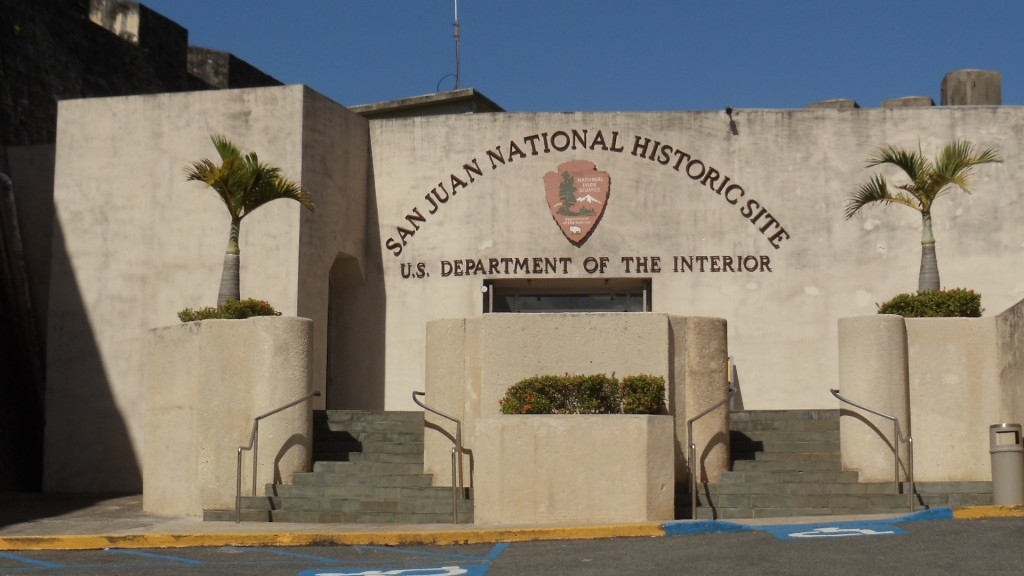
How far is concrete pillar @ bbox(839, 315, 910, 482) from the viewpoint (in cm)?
1558

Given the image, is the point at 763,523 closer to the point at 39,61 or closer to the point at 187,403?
the point at 187,403

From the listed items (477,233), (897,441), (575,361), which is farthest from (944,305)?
(477,233)

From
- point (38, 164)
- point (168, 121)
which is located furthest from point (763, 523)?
point (38, 164)

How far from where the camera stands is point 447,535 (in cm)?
1305

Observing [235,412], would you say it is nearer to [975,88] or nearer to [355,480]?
[355,480]

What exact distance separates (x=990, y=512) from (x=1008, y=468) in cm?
125

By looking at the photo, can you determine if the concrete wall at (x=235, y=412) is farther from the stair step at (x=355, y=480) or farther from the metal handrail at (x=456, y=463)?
the metal handrail at (x=456, y=463)

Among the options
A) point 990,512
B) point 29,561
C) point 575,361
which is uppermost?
point 575,361

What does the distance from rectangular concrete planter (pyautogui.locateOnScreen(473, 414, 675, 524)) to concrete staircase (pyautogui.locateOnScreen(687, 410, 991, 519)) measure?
3.14 feet

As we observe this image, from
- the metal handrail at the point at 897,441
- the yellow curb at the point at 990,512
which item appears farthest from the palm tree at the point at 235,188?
the yellow curb at the point at 990,512

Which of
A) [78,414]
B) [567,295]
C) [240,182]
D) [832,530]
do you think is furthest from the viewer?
[567,295]

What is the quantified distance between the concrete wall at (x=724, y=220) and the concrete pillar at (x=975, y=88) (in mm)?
1158

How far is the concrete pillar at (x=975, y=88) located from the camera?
2231cm

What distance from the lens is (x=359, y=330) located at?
2166 cm
